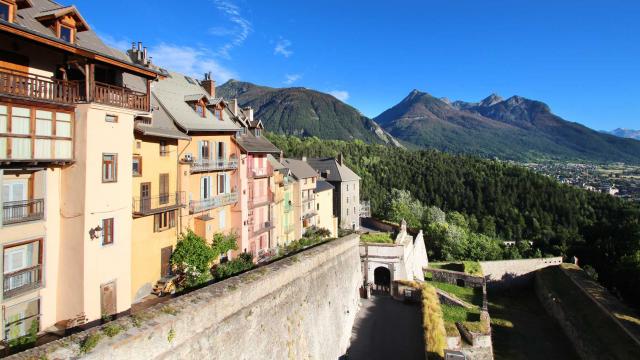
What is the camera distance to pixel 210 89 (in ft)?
102

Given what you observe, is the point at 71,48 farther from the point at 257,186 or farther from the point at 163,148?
the point at 257,186

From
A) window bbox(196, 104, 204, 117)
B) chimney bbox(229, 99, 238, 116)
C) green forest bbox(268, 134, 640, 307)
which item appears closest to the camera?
window bbox(196, 104, 204, 117)

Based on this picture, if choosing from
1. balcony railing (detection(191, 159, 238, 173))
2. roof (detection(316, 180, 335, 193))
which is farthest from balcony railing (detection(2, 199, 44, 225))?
roof (detection(316, 180, 335, 193))

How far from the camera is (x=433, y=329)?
83.8ft

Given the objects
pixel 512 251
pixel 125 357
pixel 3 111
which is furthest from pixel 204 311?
pixel 512 251

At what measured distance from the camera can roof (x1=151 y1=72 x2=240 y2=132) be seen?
72.3 ft

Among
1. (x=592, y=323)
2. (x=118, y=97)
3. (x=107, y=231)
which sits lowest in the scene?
(x=592, y=323)

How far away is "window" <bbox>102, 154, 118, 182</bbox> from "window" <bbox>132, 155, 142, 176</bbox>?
3.54 meters

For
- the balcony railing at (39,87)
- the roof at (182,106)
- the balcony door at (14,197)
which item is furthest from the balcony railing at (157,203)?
the balcony railing at (39,87)

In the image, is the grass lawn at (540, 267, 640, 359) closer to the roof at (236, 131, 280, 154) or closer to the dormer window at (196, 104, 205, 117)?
the roof at (236, 131, 280, 154)

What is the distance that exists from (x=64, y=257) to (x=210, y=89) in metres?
19.6

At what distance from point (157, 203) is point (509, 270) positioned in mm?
50061

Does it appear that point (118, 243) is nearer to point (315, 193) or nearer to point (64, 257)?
point (64, 257)

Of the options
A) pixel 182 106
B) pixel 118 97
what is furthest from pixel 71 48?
pixel 182 106
